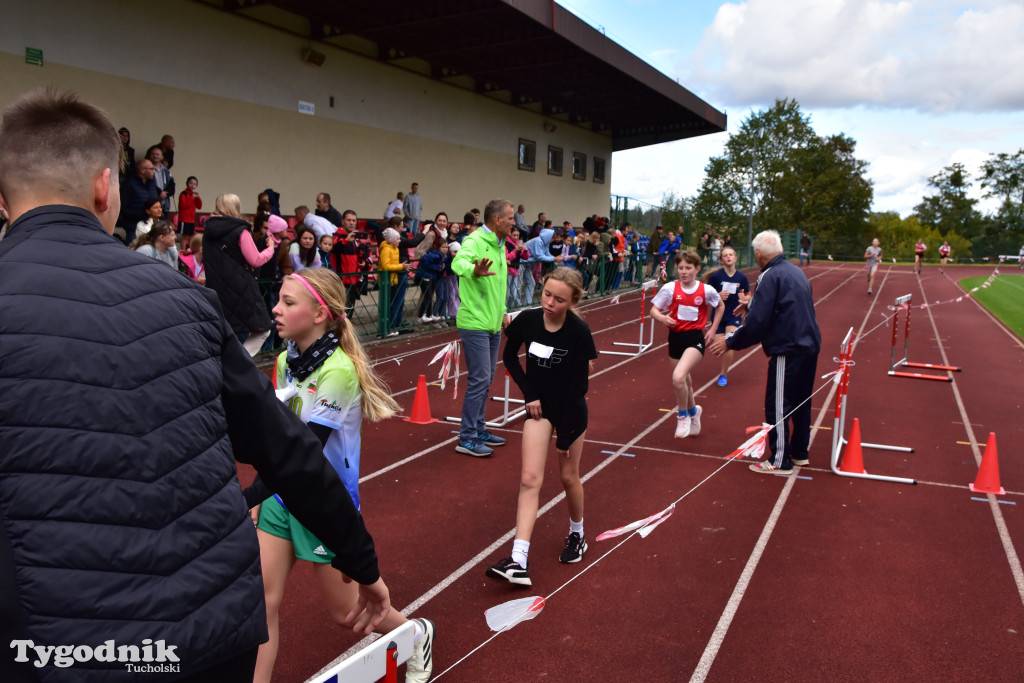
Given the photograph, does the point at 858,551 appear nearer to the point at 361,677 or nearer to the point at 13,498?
the point at 361,677

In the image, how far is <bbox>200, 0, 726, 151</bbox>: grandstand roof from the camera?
17.5 m

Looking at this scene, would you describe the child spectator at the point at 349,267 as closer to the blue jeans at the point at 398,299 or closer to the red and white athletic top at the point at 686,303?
the blue jeans at the point at 398,299

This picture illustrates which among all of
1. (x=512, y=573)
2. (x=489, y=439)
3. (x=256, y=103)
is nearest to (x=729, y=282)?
(x=489, y=439)

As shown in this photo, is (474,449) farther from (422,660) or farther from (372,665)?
(372,665)

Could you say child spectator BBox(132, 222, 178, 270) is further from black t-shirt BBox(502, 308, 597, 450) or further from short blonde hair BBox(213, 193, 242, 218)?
black t-shirt BBox(502, 308, 597, 450)

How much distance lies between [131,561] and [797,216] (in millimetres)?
84333

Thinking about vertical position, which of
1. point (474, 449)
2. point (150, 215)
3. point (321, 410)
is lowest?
point (474, 449)

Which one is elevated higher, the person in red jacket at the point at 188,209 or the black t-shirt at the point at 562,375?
the person in red jacket at the point at 188,209

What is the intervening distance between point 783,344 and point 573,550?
3.20 meters

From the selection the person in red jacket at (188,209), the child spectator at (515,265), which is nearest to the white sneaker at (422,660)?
the person in red jacket at (188,209)

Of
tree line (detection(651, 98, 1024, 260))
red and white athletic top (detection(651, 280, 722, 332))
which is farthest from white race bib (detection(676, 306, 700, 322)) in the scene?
tree line (detection(651, 98, 1024, 260))

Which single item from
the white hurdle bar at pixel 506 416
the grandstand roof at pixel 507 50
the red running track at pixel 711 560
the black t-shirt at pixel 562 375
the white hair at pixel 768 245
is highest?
the grandstand roof at pixel 507 50

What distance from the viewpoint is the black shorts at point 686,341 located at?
339 inches

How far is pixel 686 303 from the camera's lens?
8.57 m
